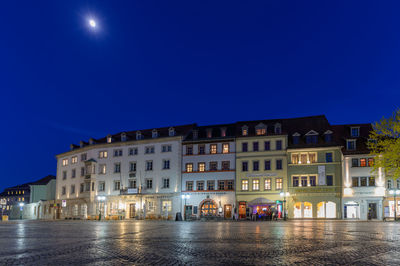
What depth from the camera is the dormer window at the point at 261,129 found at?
204 feet

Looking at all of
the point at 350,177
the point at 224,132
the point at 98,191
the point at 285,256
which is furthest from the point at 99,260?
the point at 98,191

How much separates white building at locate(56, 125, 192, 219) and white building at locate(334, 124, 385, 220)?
2420cm

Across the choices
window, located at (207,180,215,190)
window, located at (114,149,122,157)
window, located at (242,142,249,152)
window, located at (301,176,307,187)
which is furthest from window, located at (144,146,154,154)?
window, located at (301,176,307,187)

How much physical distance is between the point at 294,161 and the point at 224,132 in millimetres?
11578

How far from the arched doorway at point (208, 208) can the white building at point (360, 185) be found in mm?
18157

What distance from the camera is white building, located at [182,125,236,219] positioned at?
2454 inches

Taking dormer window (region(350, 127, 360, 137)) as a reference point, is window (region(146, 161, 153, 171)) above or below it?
below

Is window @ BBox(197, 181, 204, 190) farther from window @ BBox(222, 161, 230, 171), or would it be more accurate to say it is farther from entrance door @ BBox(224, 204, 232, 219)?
entrance door @ BBox(224, 204, 232, 219)

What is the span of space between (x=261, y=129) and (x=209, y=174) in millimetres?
10232

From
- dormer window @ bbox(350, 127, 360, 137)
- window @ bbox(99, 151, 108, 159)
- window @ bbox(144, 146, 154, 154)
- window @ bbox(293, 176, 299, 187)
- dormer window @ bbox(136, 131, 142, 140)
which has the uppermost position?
dormer window @ bbox(136, 131, 142, 140)

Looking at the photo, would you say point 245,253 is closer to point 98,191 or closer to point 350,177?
point 350,177

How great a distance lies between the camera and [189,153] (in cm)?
6581

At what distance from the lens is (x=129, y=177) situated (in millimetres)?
68875

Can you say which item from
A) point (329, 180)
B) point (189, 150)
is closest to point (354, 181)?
point (329, 180)
